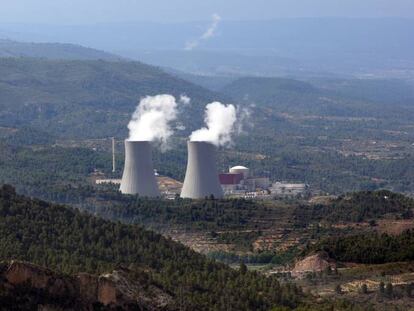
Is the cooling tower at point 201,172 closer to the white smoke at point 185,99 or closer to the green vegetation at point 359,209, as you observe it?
the green vegetation at point 359,209

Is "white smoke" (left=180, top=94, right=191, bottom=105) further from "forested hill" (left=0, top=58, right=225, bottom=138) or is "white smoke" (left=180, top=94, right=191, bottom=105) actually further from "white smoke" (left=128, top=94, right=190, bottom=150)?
"white smoke" (left=128, top=94, right=190, bottom=150)

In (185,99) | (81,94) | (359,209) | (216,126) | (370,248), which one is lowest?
(370,248)

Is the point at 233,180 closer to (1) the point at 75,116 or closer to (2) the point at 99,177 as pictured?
(2) the point at 99,177

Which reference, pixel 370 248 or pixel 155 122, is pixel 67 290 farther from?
pixel 155 122

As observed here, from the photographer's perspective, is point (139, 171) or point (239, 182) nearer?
point (139, 171)

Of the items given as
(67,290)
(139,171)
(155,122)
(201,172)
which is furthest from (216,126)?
(67,290)

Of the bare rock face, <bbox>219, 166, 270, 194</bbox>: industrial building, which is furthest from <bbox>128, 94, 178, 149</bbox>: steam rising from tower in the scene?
the bare rock face

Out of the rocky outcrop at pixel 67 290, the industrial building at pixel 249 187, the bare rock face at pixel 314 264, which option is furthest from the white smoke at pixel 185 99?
the rocky outcrop at pixel 67 290
